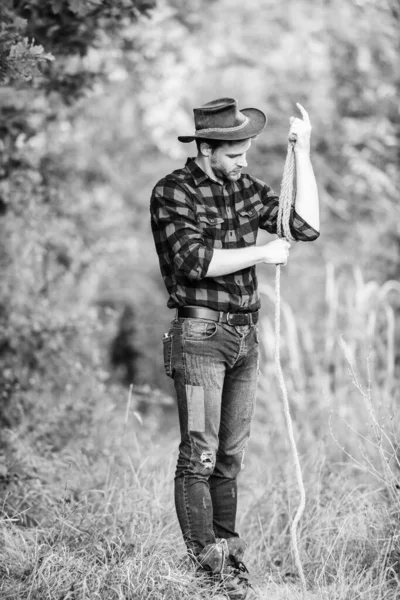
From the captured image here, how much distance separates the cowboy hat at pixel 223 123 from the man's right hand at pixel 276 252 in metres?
0.45

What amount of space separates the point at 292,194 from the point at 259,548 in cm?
181

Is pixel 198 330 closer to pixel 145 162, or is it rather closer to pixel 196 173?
pixel 196 173

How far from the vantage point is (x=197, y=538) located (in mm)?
3465

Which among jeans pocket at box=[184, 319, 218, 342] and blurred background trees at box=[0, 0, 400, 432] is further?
blurred background trees at box=[0, 0, 400, 432]

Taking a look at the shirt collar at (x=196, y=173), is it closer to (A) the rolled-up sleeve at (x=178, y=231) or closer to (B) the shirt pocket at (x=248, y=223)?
(A) the rolled-up sleeve at (x=178, y=231)

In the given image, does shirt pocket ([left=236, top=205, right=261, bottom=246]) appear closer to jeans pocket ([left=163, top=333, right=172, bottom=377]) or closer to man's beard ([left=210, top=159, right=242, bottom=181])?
man's beard ([left=210, top=159, right=242, bottom=181])

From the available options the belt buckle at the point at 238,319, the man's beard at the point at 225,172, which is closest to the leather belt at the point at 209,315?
the belt buckle at the point at 238,319

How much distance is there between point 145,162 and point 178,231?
10.2m

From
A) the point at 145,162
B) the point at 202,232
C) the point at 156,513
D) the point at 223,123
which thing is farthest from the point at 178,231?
the point at 145,162

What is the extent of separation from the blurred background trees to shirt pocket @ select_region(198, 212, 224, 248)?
1079 millimetres

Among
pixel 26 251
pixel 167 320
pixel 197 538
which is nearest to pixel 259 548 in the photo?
pixel 197 538

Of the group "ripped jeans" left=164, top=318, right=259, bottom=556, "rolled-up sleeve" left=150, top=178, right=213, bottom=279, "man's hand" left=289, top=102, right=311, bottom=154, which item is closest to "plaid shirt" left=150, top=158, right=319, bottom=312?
"rolled-up sleeve" left=150, top=178, right=213, bottom=279

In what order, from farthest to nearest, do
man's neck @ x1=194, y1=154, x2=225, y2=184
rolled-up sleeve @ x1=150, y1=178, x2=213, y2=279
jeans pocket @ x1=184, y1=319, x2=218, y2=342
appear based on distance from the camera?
man's neck @ x1=194, y1=154, x2=225, y2=184 < jeans pocket @ x1=184, y1=319, x2=218, y2=342 < rolled-up sleeve @ x1=150, y1=178, x2=213, y2=279

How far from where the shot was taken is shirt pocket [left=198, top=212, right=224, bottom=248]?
347cm
